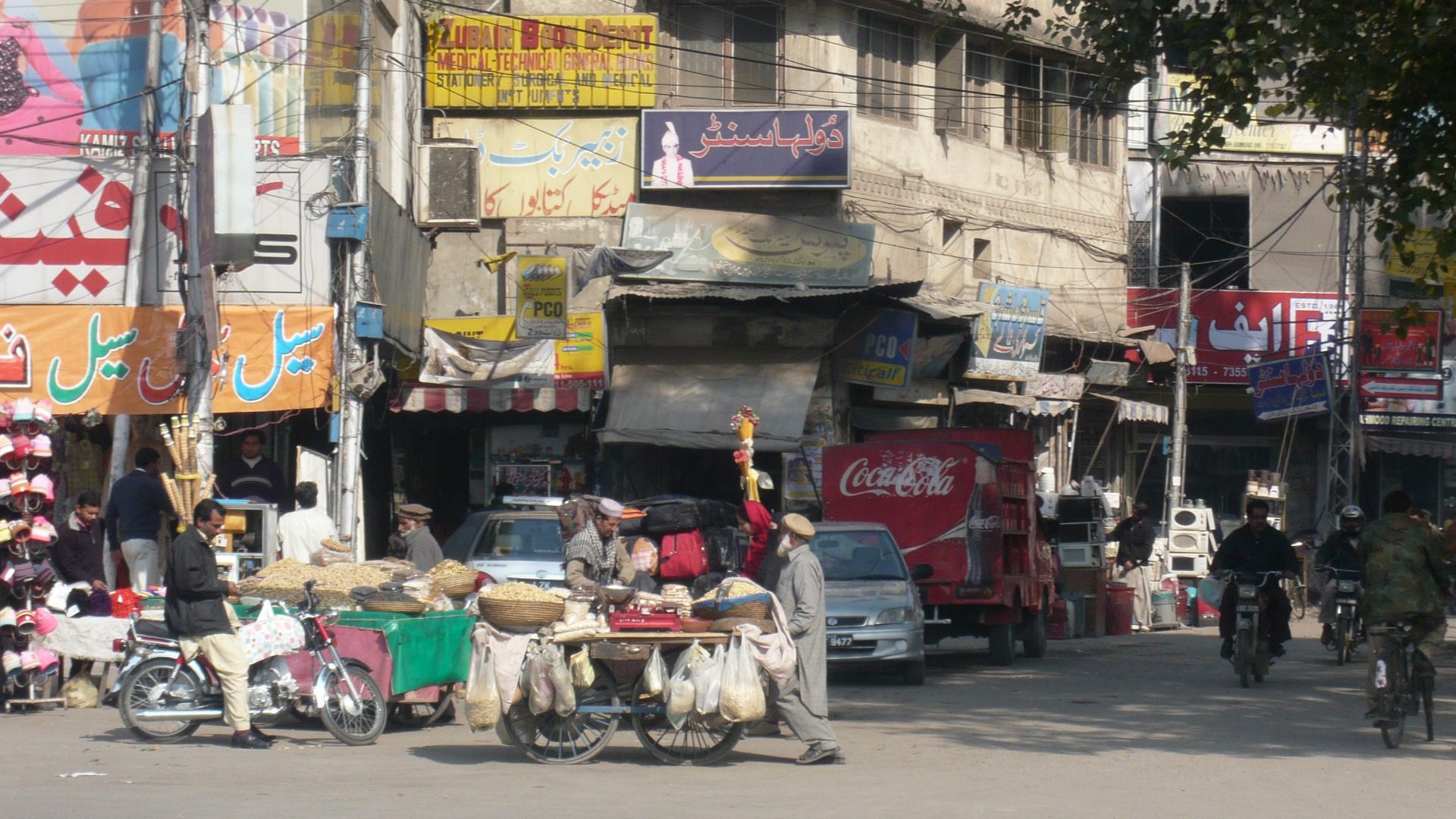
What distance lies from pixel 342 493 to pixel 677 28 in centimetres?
1075

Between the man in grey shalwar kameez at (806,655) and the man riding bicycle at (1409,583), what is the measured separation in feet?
12.5

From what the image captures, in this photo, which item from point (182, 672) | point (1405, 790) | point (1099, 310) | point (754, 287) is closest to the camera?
point (1405, 790)

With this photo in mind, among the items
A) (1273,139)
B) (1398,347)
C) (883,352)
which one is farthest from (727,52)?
(1398,347)

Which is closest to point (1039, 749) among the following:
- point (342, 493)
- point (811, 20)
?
point (342, 493)

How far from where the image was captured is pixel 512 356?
22.7 metres

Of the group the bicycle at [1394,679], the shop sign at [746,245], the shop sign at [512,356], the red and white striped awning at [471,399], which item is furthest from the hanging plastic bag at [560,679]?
the shop sign at [746,245]

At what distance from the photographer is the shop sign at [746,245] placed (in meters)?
25.2

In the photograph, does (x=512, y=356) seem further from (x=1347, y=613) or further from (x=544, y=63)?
(x=1347, y=613)

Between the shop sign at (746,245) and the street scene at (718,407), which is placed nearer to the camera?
the street scene at (718,407)

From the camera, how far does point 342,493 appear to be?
1872 centimetres

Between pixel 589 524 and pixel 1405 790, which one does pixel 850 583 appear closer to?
pixel 589 524

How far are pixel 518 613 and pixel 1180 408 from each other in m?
21.1

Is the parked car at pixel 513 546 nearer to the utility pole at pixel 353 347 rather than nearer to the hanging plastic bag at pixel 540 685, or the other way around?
the utility pole at pixel 353 347

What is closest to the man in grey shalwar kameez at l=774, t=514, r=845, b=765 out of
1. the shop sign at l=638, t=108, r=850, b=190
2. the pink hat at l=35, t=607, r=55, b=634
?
the pink hat at l=35, t=607, r=55, b=634
